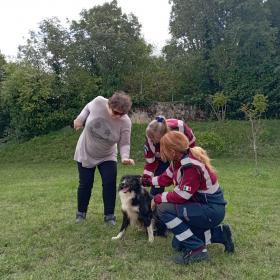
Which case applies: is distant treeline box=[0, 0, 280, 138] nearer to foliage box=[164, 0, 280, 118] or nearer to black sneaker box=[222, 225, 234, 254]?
foliage box=[164, 0, 280, 118]

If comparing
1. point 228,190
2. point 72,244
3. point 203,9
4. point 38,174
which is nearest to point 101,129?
point 72,244

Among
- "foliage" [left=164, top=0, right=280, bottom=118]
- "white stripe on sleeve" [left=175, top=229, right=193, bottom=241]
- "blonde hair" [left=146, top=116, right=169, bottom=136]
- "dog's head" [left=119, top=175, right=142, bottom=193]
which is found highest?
"foliage" [left=164, top=0, right=280, bottom=118]

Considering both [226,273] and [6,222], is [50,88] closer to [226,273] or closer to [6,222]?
[6,222]

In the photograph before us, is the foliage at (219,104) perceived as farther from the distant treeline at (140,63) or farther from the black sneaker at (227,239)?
the black sneaker at (227,239)

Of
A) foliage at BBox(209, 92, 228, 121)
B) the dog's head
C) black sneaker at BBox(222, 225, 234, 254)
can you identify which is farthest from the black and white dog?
foliage at BBox(209, 92, 228, 121)

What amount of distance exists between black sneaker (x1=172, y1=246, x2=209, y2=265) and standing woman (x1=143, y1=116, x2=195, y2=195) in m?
1.01

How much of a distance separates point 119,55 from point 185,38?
8.86 meters

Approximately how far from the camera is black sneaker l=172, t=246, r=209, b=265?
3.99 m

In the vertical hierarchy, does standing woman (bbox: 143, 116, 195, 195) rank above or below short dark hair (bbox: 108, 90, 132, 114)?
below

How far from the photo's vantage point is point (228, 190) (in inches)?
364

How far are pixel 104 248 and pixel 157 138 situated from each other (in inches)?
54.4

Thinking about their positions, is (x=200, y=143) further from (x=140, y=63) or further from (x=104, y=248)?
(x=104, y=248)

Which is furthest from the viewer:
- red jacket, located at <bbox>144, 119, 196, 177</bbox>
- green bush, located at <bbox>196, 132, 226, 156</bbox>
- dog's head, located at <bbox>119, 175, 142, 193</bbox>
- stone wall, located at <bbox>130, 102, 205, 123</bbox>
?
stone wall, located at <bbox>130, 102, 205, 123</bbox>

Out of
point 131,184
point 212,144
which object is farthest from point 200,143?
point 131,184
